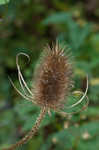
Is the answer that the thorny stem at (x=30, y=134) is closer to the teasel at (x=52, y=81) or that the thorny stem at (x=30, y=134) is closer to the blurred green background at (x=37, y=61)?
the teasel at (x=52, y=81)

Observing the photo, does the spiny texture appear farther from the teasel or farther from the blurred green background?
the blurred green background

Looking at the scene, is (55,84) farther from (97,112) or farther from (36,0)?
(36,0)

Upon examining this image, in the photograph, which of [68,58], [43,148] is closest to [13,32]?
[43,148]

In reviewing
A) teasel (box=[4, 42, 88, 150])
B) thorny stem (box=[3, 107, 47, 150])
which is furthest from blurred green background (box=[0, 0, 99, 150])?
thorny stem (box=[3, 107, 47, 150])

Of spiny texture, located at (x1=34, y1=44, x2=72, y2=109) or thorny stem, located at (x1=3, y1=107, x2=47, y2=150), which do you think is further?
spiny texture, located at (x1=34, y1=44, x2=72, y2=109)

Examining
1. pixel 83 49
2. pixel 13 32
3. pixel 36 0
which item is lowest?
pixel 83 49

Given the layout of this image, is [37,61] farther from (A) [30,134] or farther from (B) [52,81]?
(A) [30,134]

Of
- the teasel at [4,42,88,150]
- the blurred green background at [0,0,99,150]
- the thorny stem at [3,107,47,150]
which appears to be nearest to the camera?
the thorny stem at [3,107,47,150]
